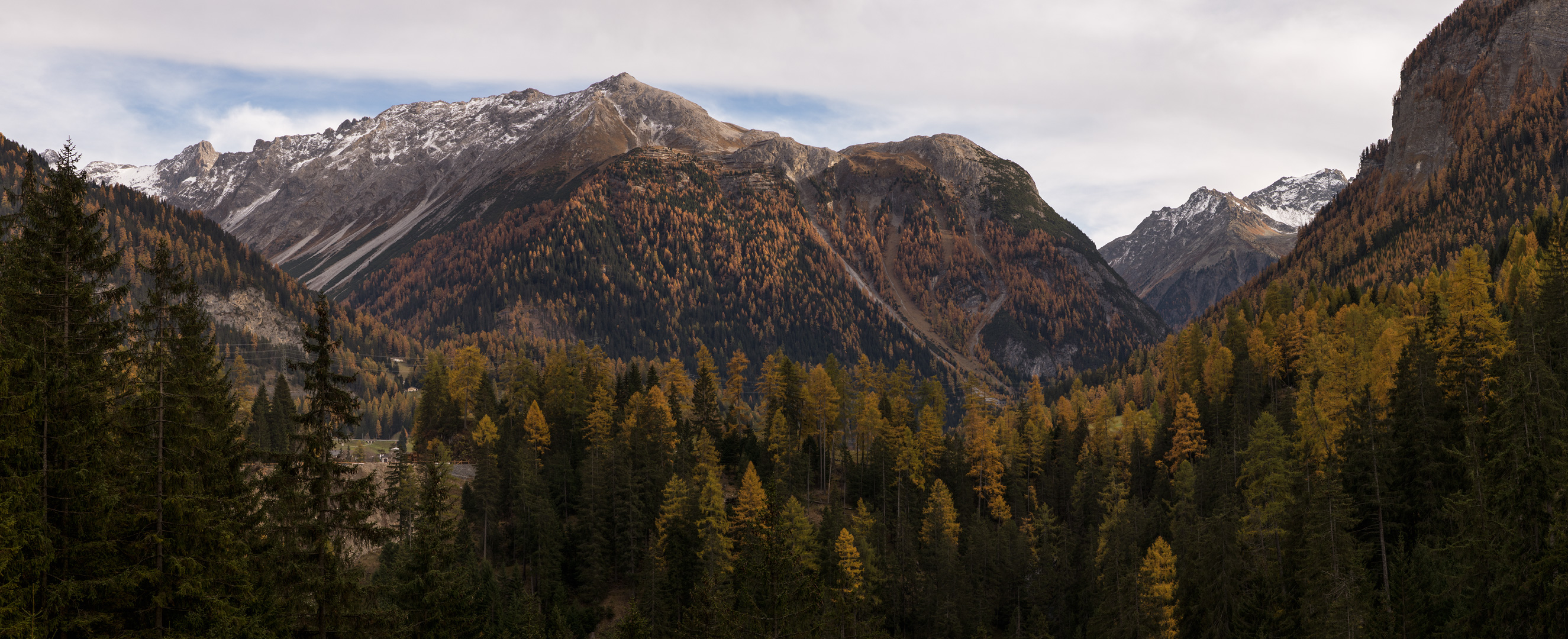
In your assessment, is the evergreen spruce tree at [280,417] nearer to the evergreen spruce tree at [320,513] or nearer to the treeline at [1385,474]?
the evergreen spruce tree at [320,513]

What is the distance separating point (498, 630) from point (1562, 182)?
9424 inches

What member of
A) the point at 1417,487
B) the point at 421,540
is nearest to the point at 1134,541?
the point at 1417,487

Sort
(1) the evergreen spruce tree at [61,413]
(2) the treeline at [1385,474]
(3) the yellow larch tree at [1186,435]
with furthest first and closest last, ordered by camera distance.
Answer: (3) the yellow larch tree at [1186,435], (2) the treeline at [1385,474], (1) the evergreen spruce tree at [61,413]

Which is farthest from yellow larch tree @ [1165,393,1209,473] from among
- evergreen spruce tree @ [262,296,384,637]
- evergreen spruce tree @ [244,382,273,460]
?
evergreen spruce tree @ [244,382,273,460]

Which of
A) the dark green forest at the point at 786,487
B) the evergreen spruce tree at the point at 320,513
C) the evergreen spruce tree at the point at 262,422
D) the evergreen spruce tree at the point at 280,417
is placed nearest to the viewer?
the dark green forest at the point at 786,487

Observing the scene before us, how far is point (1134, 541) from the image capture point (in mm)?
69562

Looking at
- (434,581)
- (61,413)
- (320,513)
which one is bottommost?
(434,581)

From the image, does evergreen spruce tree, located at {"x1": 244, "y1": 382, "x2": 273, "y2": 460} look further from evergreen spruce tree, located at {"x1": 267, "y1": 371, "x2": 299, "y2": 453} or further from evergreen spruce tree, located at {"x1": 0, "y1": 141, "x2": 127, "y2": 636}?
evergreen spruce tree, located at {"x1": 0, "y1": 141, "x2": 127, "y2": 636}

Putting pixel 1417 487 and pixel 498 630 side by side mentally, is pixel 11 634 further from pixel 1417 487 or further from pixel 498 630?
pixel 1417 487

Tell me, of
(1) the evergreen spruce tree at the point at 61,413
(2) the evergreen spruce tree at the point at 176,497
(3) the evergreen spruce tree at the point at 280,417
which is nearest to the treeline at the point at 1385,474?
(2) the evergreen spruce tree at the point at 176,497

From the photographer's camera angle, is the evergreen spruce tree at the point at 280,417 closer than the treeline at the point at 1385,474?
No

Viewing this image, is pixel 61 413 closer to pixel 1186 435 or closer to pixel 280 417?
pixel 280 417

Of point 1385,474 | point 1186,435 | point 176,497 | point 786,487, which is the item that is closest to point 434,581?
point 176,497

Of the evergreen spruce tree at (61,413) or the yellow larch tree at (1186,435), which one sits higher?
the evergreen spruce tree at (61,413)
